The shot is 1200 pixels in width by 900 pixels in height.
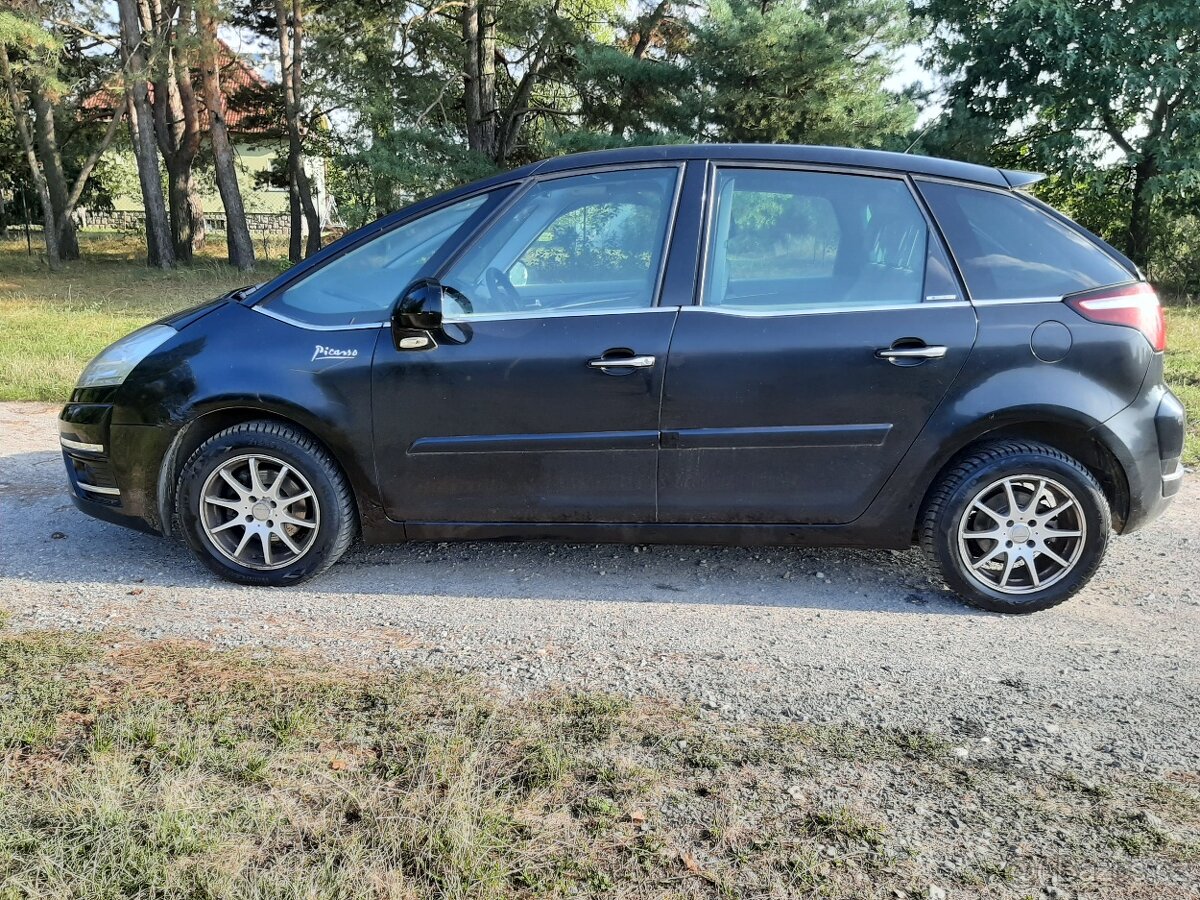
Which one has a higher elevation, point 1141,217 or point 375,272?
point 1141,217

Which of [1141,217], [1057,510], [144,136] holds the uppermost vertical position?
[144,136]

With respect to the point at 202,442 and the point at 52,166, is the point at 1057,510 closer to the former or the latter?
the point at 202,442

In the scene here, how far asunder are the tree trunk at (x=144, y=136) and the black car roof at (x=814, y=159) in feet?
71.3

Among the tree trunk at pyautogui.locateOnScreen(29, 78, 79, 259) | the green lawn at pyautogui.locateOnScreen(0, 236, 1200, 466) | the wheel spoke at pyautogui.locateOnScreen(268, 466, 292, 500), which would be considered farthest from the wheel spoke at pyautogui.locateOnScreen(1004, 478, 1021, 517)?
the tree trunk at pyautogui.locateOnScreen(29, 78, 79, 259)

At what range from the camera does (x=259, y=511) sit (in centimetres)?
395

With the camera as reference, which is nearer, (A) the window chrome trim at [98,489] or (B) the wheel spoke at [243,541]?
(B) the wheel spoke at [243,541]

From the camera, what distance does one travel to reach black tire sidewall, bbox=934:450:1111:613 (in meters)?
3.67

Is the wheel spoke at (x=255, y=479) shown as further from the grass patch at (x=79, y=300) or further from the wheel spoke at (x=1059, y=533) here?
the grass patch at (x=79, y=300)

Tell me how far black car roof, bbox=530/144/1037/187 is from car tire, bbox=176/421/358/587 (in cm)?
160

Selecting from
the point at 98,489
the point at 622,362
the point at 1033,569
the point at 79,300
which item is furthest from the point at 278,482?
the point at 79,300

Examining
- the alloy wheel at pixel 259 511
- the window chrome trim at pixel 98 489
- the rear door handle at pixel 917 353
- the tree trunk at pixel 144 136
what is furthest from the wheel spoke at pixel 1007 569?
the tree trunk at pixel 144 136

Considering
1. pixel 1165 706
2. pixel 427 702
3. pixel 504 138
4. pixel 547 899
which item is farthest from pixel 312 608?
pixel 504 138

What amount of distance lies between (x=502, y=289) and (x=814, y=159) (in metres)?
1.42

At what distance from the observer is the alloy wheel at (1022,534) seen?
371 cm
